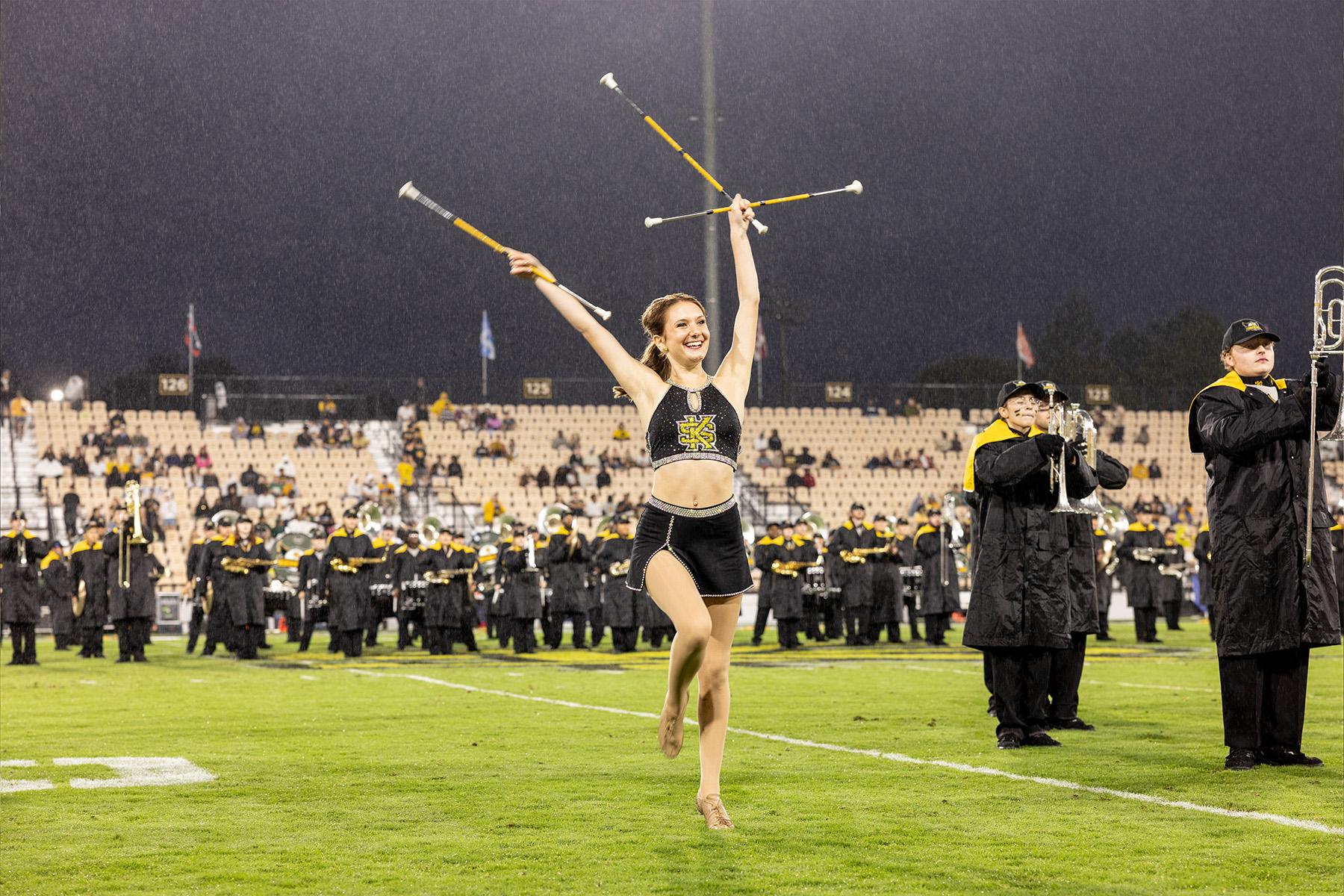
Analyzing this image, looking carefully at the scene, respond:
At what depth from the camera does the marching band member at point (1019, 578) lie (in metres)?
8.75

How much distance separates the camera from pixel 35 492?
36344mm

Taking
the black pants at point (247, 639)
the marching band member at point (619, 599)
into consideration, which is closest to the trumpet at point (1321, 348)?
the marching band member at point (619, 599)

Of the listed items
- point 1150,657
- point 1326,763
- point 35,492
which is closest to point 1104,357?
point 35,492

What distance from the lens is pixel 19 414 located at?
40.9 m

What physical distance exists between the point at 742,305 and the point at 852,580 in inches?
679

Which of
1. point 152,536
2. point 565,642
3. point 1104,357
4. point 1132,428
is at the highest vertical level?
point 1104,357

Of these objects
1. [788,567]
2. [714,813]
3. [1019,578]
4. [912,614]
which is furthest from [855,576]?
[714,813]

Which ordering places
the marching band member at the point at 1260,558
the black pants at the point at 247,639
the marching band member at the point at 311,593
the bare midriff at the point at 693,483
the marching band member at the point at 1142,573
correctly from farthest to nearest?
the marching band member at the point at 1142,573
the marching band member at the point at 311,593
the black pants at the point at 247,639
the marching band member at the point at 1260,558
the bare midriff at the point at 693,483

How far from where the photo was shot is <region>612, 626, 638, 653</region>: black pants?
72.6 ft

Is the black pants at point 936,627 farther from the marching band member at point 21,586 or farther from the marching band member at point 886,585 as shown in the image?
the marching band member at point 21,586

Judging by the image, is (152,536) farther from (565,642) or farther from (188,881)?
(188,881)

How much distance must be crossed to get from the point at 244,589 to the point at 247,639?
65cm

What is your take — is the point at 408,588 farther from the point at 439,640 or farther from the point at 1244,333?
the point at 1244,333

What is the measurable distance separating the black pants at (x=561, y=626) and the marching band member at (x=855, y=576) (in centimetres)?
385
